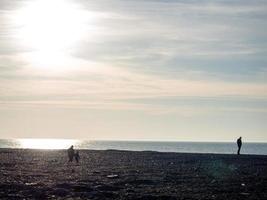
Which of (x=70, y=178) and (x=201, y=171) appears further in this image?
(x=201, y=171)

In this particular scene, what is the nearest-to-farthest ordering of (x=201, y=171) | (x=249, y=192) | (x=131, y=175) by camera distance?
(x=249, y=192) < (x=131, y=175) < (x=201, y=171)

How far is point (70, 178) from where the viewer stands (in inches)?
1654

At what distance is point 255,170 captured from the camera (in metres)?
50.8

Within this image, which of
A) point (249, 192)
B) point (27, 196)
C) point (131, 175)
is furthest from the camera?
point (131, 175)

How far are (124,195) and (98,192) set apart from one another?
71.3 inches

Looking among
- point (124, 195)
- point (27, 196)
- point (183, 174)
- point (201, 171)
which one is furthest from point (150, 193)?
point (201, 171)

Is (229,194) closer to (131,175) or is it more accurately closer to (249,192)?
(249,192)

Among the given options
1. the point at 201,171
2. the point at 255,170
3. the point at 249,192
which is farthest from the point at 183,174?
the point at 249,192

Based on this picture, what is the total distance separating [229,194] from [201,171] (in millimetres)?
17305

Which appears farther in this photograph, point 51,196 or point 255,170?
point 255,170

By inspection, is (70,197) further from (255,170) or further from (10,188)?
(255,170)

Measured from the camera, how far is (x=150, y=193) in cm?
3331

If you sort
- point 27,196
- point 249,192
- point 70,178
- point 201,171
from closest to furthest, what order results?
1. point 27,196
2. point 249,192
3. point 70,178
4. point 201,171

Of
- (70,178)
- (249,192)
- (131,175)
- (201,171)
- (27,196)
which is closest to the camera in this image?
(27,196)
